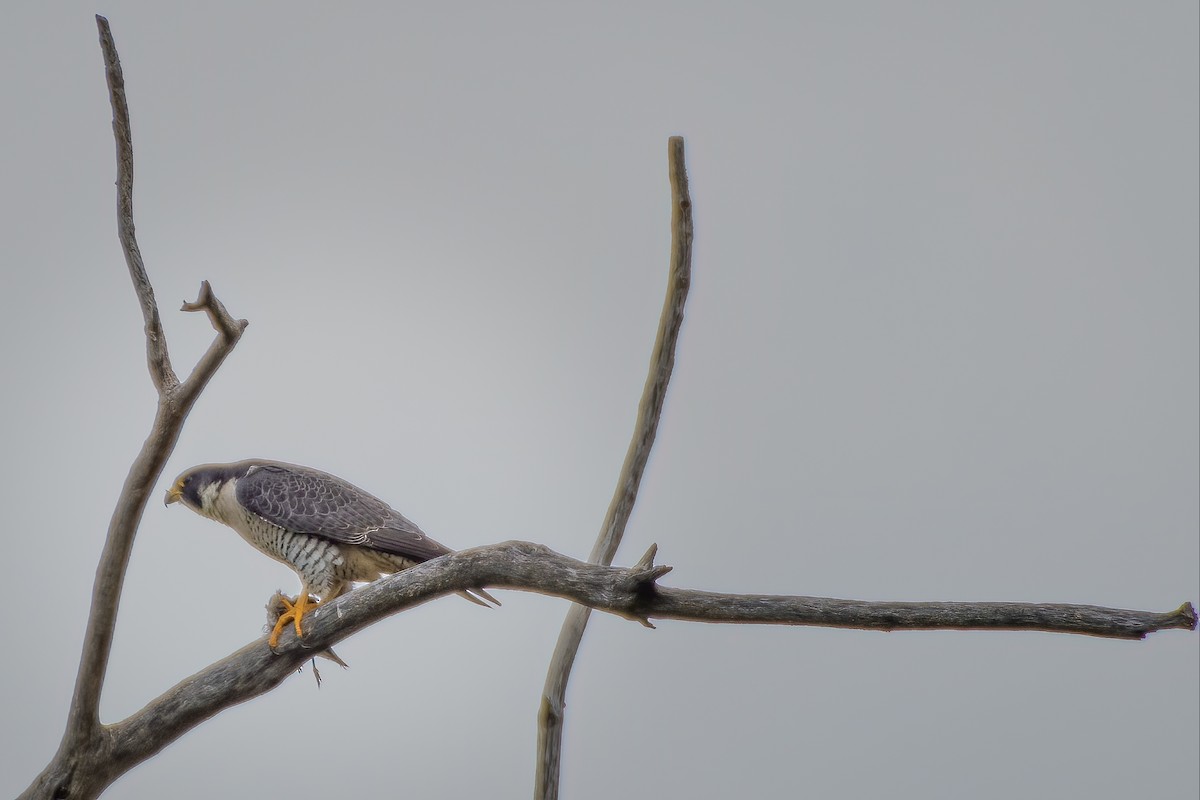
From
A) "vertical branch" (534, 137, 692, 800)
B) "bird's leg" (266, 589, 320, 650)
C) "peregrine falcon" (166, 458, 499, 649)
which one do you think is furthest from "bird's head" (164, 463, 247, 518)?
"vertical branch" (534, 137, 692, 800)

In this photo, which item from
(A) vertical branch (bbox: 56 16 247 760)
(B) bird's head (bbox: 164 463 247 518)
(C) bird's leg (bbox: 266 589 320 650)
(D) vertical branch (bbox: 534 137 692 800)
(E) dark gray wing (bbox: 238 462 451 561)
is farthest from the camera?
(D) vertical branch (bbox: 534 137 692 800)

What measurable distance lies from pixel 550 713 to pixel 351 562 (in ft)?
3.10

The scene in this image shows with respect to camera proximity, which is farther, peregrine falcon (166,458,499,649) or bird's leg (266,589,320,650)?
peregrine falcon (166,458,499,649)

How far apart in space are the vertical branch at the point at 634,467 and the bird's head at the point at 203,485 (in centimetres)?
123

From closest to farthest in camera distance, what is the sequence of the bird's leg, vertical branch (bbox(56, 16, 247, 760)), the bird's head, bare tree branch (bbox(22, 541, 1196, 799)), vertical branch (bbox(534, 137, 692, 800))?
bare tree branch (bbox(22, 541, 1196, 799))
vertical branch (bbox(56, 16, 247, 760))
the bird's leg
the bird's head
vertical branch (bbox(534, 137, 692, 800))

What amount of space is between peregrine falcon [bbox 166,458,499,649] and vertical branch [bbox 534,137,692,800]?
2.52ft

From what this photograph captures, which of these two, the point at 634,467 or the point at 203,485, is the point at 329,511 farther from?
the point at 634,467

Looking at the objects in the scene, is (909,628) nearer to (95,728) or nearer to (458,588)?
(458,588)

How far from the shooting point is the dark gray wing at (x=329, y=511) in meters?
3.01

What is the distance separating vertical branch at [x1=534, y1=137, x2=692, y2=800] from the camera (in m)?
3.57

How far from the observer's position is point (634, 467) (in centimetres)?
383

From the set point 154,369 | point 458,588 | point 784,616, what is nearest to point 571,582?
point 458,588

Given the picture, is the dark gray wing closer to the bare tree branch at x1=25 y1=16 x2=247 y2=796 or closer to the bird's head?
the bird's head

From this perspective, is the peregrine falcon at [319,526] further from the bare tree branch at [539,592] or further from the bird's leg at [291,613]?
the bare tree branch at [539,592]
